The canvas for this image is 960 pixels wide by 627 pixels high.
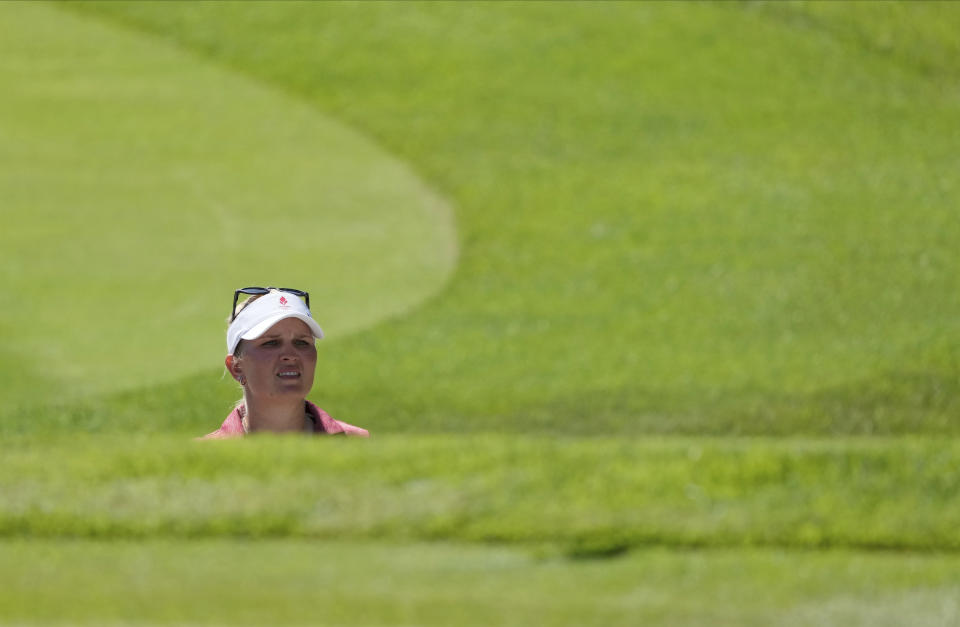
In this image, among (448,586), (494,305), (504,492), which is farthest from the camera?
(494,305)

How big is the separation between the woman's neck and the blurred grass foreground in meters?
0.82

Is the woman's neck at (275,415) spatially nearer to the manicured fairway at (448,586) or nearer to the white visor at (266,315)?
the white visor at (266,315)

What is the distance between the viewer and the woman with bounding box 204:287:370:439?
5359 millimetres

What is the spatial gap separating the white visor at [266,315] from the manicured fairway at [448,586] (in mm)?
2072

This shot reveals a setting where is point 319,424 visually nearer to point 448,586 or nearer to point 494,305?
point 448,586

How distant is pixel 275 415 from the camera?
212 inches

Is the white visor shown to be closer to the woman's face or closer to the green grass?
the woman's face

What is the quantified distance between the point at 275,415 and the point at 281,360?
7.3 inches

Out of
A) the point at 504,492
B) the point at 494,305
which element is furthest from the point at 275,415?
the point at 494,305

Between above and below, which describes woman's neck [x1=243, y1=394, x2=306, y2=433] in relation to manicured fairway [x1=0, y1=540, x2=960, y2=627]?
A: above

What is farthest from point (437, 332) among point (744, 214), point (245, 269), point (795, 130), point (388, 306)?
point (795, 130)

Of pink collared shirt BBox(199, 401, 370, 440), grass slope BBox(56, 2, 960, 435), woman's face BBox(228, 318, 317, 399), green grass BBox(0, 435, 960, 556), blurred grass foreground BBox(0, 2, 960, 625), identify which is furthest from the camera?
grass slope BBox(56, 2, 960, 435)

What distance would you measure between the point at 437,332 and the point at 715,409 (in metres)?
2.15

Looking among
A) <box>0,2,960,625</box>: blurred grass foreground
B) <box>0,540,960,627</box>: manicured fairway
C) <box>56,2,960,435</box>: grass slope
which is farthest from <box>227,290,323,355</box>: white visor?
<box>56,2,960,435</box>: grass slope
